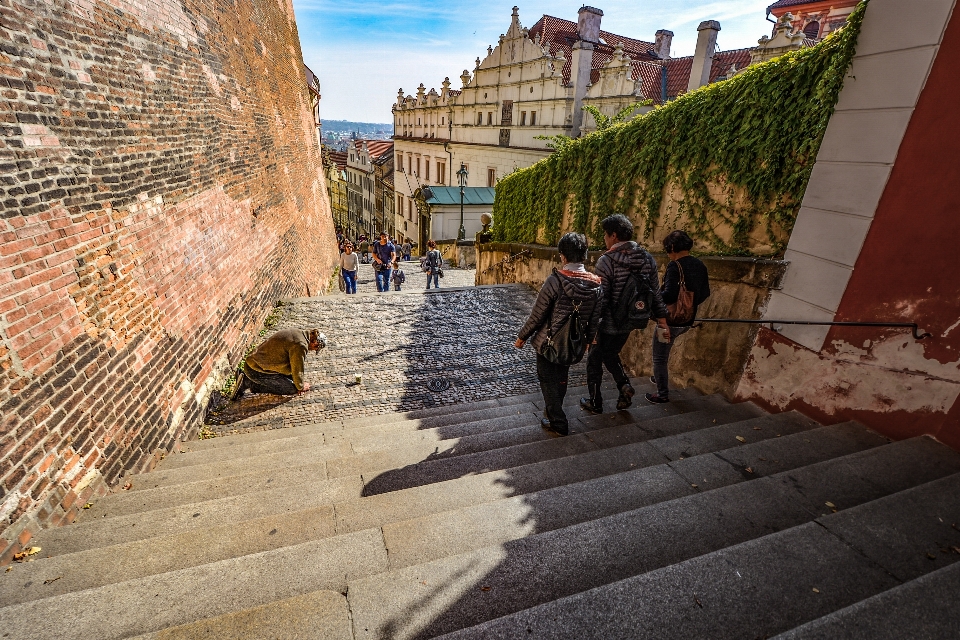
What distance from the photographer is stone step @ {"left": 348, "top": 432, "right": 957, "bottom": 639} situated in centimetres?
164

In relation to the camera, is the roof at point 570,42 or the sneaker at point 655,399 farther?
the roof at point 570,42

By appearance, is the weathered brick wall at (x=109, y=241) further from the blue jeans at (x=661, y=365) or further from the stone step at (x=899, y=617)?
the blue jeans at (x=661, y=365)

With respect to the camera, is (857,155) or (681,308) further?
(681,308)

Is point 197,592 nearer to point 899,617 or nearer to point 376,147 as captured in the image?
point 899,617

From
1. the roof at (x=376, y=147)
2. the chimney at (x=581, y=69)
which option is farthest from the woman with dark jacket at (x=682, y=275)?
the roof at (x=376, y=147)

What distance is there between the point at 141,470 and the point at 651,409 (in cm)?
438

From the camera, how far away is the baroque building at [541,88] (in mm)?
20125

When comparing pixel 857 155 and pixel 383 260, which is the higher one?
pixel 857 155

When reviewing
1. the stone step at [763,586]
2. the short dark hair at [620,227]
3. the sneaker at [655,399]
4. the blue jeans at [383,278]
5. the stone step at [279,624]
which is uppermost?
the short dark hair at [620,227]

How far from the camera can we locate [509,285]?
10.4m

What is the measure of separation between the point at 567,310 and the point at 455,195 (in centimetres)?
2293

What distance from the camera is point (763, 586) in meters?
1.65

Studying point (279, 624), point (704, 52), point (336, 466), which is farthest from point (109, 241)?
point (704, 52)

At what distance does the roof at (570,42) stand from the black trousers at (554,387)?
23.4 metres
